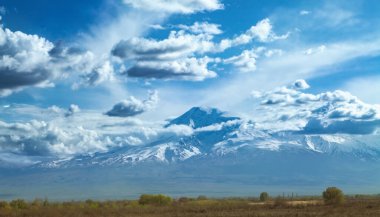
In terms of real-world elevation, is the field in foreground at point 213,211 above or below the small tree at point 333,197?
below

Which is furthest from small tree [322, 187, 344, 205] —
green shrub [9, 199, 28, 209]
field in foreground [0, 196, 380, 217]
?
green shrub [9, 199, 28, 209]

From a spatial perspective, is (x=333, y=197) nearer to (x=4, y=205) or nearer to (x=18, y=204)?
(x=18, y=204)

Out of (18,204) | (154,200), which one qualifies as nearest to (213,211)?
(154,200)

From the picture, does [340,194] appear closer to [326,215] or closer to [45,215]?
[326,215]

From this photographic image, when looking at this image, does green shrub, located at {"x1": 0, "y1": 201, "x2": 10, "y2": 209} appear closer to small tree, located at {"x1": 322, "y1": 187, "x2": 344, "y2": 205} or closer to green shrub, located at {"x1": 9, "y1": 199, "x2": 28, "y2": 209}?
green shrub, located at {"x1": 9, "y1": 199, "x2": 28, "y2": 209}

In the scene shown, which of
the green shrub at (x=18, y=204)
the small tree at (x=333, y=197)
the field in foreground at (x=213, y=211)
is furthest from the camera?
the small tree at (x=333, y=197)

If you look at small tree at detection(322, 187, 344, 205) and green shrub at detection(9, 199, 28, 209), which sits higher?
small tree at detection(322, 187, 344, 205)

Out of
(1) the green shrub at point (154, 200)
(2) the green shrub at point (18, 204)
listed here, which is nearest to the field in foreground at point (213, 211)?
(2) the green shrub at point (18, 204)

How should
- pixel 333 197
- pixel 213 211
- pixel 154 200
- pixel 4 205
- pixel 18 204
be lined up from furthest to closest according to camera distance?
pixel 154 200
pixel 18 204
pixel 333 197
pixel 4 205
pixel 213 211

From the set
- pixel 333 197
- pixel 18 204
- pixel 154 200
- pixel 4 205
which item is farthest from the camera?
pixel 154 200

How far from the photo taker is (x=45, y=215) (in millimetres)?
93312

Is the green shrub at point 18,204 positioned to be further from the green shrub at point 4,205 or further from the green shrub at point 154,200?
the green shrub at point 154,200

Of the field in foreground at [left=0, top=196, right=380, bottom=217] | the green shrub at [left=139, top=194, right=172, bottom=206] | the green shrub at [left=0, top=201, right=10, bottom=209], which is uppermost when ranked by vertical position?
the green shrub at [left=139, top=194, right=172, bottom=206]

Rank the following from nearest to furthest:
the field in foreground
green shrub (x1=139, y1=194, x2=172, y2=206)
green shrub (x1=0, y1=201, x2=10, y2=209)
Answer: the field in foreground → green shrub (x1=0, y1=201, x2=10, y2=209) → green shrub (x1=139, y1=194, x2=172, y2=206)
